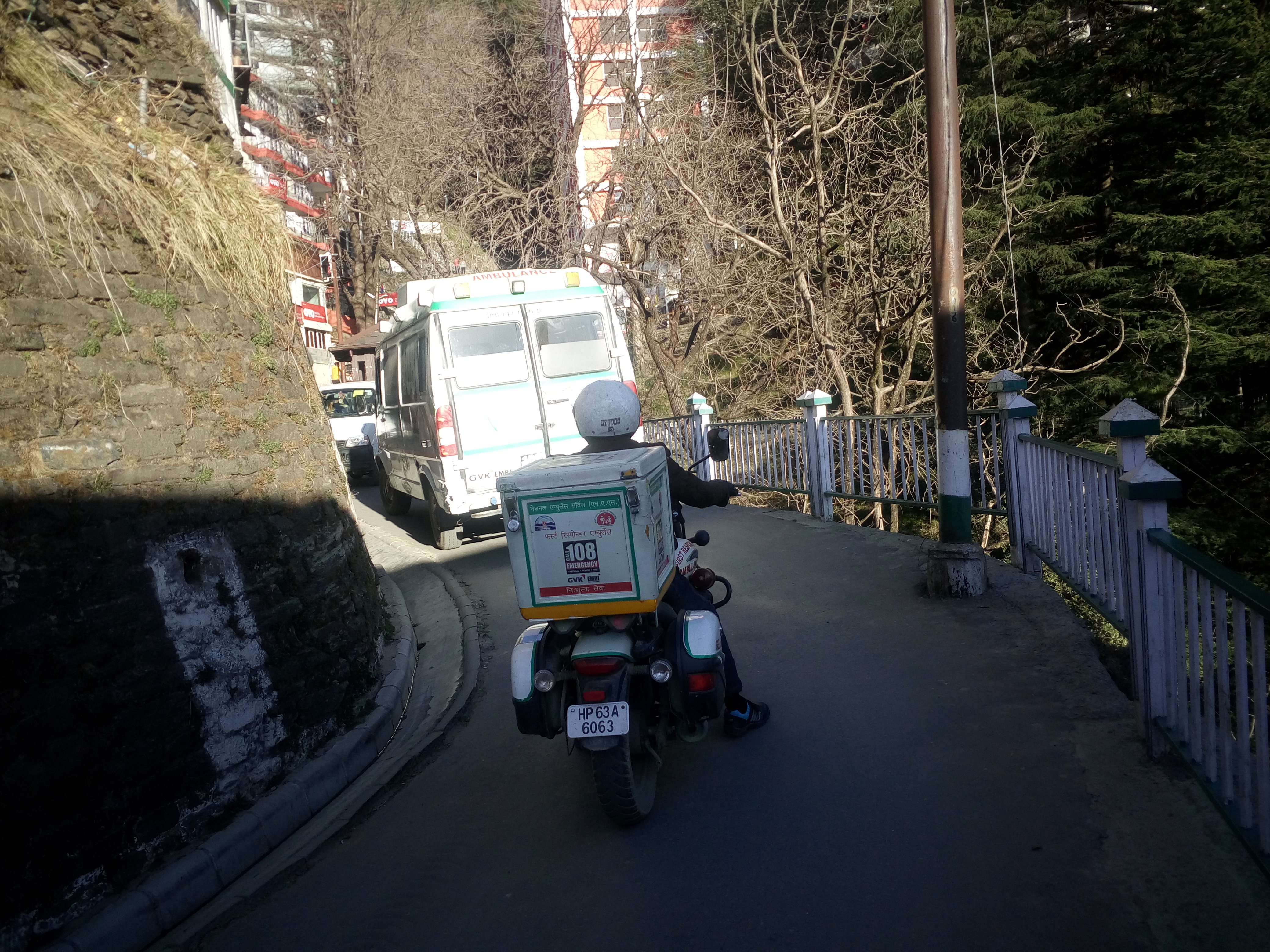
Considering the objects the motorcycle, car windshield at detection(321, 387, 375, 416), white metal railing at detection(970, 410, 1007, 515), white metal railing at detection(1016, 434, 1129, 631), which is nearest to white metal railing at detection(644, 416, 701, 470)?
white metal railing at detection(970, 410, 1007, 515)

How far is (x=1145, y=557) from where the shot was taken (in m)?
3.57

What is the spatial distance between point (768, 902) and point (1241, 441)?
1440cm

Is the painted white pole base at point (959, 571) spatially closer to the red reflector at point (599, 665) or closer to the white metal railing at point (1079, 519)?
the white metal railing at point (1079, 519)

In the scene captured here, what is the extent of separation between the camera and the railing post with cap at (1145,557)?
11.6 ft

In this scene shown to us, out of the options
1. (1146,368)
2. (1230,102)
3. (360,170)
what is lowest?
(1146,368)

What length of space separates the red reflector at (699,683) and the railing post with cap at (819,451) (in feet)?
21.2

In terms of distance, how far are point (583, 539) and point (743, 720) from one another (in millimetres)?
1553

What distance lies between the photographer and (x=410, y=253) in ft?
81.4

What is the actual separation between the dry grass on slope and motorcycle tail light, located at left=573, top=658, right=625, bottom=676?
3.06 metres

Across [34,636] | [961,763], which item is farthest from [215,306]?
[961,763]

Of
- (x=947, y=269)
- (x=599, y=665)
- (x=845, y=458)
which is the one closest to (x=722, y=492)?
(x=599, y=665)

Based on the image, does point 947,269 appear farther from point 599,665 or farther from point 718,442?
point 599,665

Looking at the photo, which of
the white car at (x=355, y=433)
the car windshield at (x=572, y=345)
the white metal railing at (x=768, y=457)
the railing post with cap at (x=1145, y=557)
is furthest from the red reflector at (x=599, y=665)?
the white car at (x=355, y=433)

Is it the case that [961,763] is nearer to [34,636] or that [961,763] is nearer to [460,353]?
[34,636]
